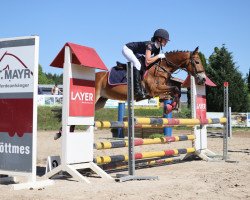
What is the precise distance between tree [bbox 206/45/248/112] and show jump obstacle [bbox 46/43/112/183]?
21.7 metres

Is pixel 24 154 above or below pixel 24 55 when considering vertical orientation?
below

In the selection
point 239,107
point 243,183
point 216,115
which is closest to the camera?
point 243,183

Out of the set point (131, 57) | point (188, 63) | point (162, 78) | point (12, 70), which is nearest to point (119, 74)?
point (131, 57)

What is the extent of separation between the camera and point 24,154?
4602 mm

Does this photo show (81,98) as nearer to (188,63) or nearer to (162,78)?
(162,78)

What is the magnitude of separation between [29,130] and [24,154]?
0.83 ft

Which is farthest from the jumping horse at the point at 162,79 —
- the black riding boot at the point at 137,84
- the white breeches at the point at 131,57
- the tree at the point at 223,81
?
the tree at the point at 223,81

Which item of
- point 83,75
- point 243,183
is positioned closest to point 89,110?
point 83,75

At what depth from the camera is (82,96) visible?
5.31 metres

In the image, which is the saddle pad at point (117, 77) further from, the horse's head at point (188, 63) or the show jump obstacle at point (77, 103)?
the show jump obstacle at point (77, 103)

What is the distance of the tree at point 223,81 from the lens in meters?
26.7

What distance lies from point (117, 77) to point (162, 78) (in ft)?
2.28

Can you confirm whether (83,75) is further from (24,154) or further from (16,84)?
(24,154)

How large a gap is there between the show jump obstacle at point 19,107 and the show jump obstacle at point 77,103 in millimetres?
538
